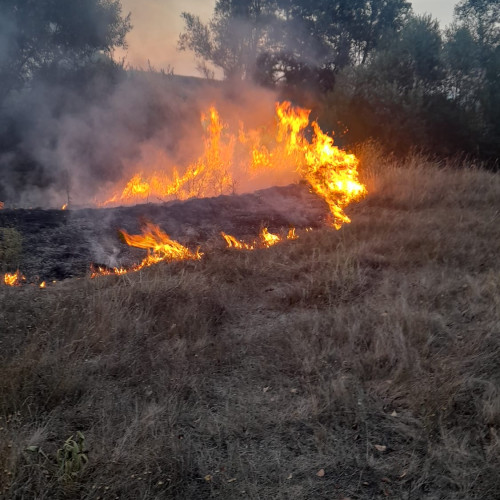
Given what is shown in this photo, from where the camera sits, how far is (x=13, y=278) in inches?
197

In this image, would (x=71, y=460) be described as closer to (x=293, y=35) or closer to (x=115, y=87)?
(x=115, y=87)

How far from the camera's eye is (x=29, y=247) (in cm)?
579

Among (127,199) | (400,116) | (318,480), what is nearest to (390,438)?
(318,480)

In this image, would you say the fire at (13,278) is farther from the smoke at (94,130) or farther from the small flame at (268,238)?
the smoke at (94,130)

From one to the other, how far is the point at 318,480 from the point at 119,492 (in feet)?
3.42

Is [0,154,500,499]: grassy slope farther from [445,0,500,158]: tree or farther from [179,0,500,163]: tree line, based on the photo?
[445,0,500,158]: tree

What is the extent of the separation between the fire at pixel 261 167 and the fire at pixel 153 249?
8.00 ft

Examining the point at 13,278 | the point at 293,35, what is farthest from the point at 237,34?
the point at 13,278

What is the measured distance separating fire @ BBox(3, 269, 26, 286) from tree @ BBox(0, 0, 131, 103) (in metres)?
9.16

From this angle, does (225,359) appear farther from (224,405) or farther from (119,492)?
(119,492)

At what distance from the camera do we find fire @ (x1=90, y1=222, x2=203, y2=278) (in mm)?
5675

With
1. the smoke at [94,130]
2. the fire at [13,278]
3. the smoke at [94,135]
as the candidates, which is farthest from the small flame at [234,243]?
the smoke at [94,135]

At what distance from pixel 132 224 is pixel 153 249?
667 millimetres

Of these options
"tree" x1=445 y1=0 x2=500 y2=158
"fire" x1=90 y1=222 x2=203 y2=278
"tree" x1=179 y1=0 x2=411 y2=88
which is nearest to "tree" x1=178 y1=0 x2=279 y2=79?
"tree" x1=179 y1=0 x2=411 y2=88
